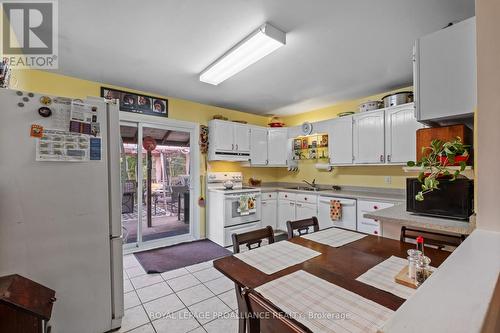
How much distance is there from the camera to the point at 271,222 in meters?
4.30

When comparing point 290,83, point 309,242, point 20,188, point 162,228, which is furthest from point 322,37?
point 162,228

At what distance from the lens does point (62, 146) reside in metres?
1.53

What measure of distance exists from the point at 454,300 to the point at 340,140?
348 centimetres

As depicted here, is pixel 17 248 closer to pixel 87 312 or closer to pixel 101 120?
pixel 87 312

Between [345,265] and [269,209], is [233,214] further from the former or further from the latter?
[345,265]

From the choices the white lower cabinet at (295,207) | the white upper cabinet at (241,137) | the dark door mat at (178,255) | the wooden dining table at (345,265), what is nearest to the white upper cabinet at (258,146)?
the white upper cabinet at (241,137)

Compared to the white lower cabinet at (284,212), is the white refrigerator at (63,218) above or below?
above

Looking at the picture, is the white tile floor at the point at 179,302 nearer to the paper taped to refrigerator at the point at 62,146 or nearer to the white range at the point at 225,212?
the white range at the point at 225,212

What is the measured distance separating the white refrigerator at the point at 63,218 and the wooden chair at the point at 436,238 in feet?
7.29

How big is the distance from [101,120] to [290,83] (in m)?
2.39

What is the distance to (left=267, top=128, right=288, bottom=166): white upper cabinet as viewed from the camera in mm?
4680

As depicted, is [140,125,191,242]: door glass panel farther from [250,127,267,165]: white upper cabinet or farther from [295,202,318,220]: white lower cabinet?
[295,202,318,220]: white lower cabinet

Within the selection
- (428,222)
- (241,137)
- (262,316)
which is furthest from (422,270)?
(241,137)

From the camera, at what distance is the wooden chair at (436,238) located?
1451 mm
